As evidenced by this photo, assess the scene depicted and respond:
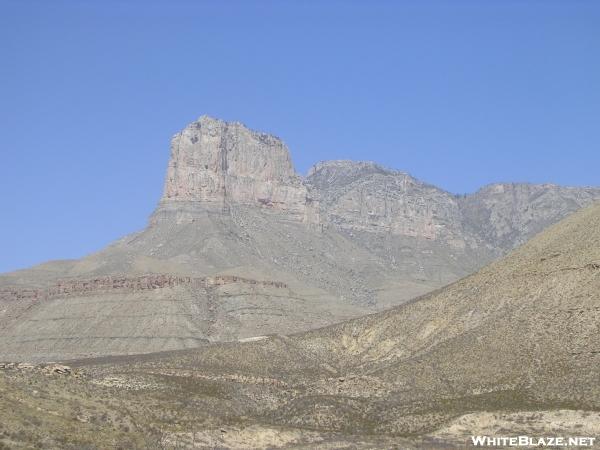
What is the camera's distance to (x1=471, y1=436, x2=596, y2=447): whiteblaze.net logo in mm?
79812

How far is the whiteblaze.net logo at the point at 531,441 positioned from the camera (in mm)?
79812

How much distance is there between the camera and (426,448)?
267ft

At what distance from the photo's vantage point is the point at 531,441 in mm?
82188

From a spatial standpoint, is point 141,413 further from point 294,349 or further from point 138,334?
point 138,334

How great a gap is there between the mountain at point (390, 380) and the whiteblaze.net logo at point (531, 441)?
1.47 metres

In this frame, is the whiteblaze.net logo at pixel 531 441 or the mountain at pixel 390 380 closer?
the mountain at pixel 390 380

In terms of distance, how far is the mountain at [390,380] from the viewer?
258 ft

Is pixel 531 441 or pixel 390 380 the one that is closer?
pixel 531 441

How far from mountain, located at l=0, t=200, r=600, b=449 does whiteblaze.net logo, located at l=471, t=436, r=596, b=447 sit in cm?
147

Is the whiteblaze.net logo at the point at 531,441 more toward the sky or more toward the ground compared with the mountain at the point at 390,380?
more toward the ground

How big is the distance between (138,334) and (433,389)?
100 metres

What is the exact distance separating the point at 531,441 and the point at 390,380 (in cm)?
2717

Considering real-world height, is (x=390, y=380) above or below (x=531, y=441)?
above

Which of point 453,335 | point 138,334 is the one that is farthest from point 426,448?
point 138,334
